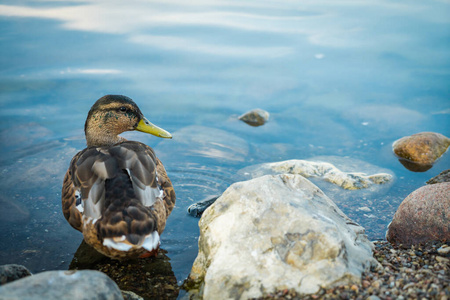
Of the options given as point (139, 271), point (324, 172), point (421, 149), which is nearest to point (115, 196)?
point (139, 271)

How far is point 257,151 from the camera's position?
5996 millimetres

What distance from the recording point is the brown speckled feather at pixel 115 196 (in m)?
3.32

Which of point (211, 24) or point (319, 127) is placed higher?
point (211, 24)

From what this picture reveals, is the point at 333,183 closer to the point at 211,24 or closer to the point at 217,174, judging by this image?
the point at 217,174

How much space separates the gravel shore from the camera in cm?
270

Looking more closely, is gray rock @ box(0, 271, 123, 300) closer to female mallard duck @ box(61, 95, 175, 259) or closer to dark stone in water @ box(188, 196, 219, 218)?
female mallard duck @ box(61, 95, 175, 259)

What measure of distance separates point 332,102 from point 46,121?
168 inches

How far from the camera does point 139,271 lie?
374 cm

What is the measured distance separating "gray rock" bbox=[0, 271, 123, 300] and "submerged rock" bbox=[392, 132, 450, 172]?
4213mm

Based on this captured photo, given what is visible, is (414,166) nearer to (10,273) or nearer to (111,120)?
(111,120)

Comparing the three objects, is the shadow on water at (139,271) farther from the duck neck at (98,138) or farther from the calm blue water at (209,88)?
the duck neck at (98,138)

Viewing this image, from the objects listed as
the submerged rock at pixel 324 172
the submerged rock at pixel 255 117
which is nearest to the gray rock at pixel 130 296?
the submerged rock at pixel 324 172

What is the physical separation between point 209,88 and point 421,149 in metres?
3.32

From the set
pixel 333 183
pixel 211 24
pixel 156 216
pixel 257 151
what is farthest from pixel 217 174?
pixel 211 24
